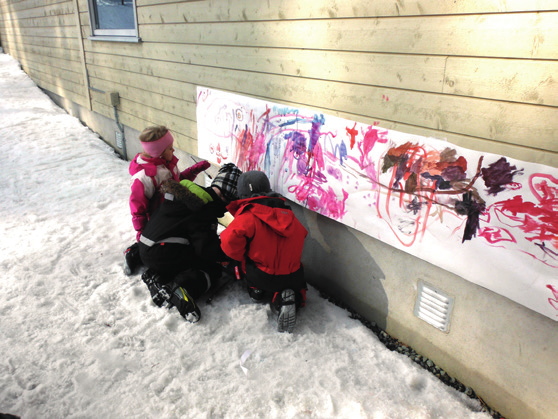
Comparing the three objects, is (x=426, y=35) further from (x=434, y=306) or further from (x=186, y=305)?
(x=186, y=305)

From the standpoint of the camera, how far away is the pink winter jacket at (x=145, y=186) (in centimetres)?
341

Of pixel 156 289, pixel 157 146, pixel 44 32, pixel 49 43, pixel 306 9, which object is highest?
pixel 306 9

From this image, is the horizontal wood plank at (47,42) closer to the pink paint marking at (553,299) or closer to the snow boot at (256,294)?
the snow boot at (256,294)

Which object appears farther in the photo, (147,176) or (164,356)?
(147,176)

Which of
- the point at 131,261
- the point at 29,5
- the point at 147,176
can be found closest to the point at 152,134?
the point at 147,176

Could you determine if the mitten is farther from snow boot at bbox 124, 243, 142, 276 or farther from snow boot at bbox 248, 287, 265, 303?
snow boot at bbox 248, 287, 265, 303

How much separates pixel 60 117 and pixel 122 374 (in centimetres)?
826

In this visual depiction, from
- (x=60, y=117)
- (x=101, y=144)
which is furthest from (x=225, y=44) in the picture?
(x=60, y=117)

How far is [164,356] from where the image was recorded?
2645mm

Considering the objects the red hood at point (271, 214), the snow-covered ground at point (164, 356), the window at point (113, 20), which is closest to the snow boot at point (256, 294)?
the snow-covered ground at point (164, 356)

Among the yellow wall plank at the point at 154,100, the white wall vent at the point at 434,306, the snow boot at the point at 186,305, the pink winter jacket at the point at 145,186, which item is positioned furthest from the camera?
the yellow wall plank at the point at 154,100

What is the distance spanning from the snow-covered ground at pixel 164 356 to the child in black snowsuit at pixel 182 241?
0.19 metres

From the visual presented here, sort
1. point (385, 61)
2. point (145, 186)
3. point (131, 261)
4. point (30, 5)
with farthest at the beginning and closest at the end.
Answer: point (30, 5), point (131, 261), point (145, 186), point (385, 61)

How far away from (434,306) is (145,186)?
257cm
